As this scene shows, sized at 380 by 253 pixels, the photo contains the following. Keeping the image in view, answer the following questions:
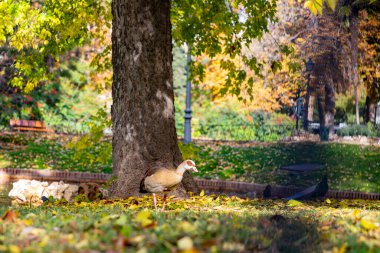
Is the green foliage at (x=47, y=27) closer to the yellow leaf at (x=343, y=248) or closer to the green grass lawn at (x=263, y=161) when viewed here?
the green grass lawn at (x=263, y=161)

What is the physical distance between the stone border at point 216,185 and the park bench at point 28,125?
32.5 feet

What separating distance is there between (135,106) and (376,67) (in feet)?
33.6

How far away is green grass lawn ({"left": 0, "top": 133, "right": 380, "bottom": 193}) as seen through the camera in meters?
14.4

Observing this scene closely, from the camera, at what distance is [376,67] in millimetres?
16562

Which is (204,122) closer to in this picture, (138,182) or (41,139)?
(41,139)

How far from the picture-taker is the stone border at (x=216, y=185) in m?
11.3

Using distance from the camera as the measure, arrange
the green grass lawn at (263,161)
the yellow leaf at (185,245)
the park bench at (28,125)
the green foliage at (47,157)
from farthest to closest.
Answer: the park bench at (28,125) → the green foliage at (47,157) → the green grass lawn at (263,161) → the yellow leaf at (185,245)

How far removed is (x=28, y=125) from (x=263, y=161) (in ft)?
36.0

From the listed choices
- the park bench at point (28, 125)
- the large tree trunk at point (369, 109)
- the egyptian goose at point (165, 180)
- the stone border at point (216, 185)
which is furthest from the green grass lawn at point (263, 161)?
the egyptian goose at point (165, 180)

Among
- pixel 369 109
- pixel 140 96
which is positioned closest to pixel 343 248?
pixel 140 96

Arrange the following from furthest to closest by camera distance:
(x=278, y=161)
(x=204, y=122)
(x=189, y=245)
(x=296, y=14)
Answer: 1. (x=204, y=122)
2. (x=296, y=14)
3. (x=278, y=161)
4. (x=189, y=245)

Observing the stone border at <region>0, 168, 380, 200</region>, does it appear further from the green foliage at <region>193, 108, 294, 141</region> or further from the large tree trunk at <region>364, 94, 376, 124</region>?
the green foliage at <region>193, 108, 294, 141</region>

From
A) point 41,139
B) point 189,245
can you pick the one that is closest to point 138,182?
point 189,245

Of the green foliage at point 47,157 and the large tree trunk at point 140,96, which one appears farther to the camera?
the green foliage at point 47,157
